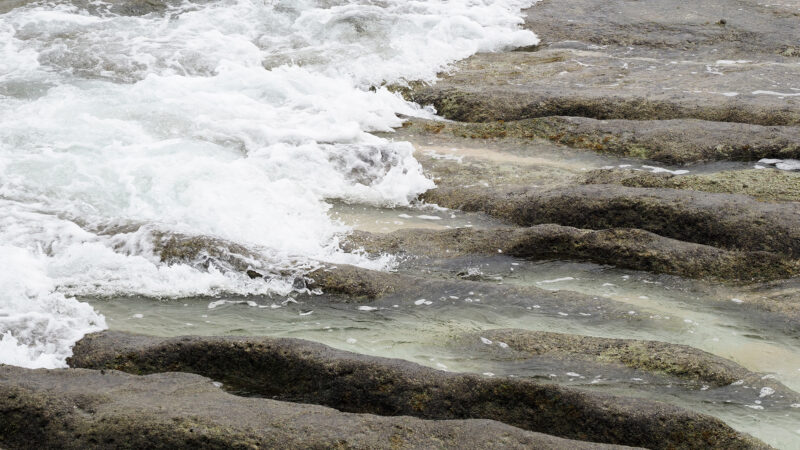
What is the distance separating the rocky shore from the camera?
4152 mm

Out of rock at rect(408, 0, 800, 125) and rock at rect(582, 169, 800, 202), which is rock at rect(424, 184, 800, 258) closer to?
rock at rect(582, 169, 800, 202)

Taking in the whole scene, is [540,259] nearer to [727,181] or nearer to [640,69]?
[727,181]

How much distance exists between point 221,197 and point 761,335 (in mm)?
5019

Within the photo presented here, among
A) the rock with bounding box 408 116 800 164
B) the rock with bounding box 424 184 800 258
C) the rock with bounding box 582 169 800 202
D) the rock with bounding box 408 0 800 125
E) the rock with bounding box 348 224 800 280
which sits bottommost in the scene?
the rock with bounding box 348 224 800 280

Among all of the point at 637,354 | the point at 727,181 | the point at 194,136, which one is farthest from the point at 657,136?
the point at 194,136

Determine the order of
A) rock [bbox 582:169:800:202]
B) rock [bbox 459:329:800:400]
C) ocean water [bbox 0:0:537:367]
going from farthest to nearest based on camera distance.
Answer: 1. rock [bbox 582:169:800:202]
2. ocean water [bbox 0:0:537:367]
3. rock [bbox 459:329:800:400]

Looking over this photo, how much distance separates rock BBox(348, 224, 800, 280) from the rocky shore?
2cm

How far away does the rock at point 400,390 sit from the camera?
4238 millimetres

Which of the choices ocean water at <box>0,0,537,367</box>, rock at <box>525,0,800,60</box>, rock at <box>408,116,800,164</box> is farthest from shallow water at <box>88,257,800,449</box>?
rock at <box>525,0,800,60</box>

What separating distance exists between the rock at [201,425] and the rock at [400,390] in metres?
0.37

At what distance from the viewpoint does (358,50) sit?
1216 centimetres

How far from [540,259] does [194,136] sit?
4731 mm

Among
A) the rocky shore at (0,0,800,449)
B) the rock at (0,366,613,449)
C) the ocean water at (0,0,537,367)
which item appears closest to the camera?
the rock at (0,366,613,449)

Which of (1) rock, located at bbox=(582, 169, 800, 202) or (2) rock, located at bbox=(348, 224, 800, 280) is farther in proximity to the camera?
(1) rock, located at bbox=(582, 169, 800, 202)
